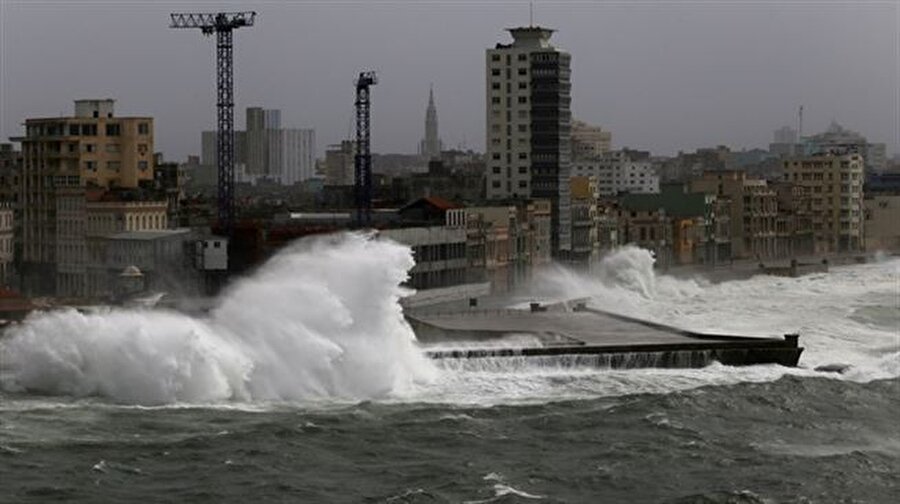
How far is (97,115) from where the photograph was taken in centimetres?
8256

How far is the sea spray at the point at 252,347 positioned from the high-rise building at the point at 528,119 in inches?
2086

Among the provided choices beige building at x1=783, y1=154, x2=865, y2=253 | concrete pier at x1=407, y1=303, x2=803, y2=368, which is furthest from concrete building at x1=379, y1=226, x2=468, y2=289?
beige building at x1=783, y1=154, x2=865, y2=253

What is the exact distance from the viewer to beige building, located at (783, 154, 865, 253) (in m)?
143

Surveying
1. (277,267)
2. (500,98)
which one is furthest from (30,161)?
(500,98)

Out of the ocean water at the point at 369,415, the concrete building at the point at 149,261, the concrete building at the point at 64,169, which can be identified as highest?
the concrete building at the point at 64,169

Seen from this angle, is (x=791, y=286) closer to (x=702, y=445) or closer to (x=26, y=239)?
(x=26, y=239)

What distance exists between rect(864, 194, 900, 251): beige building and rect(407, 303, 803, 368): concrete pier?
94.3m

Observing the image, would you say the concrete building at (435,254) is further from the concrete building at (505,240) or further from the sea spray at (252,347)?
the sea spray at (252,347)

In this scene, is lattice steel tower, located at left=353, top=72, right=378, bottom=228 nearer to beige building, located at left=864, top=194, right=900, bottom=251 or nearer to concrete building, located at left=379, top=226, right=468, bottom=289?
concrete building, located at left=379, top=226, right=468, bottom=289

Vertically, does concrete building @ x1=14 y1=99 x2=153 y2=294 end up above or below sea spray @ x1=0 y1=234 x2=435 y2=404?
above

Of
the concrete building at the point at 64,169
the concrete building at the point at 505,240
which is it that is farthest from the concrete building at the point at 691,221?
the concrete building at the point at 64,169

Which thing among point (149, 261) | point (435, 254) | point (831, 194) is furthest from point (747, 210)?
point (149, 261)

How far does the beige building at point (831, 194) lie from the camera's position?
143 meters

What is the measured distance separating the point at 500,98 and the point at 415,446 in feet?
228
